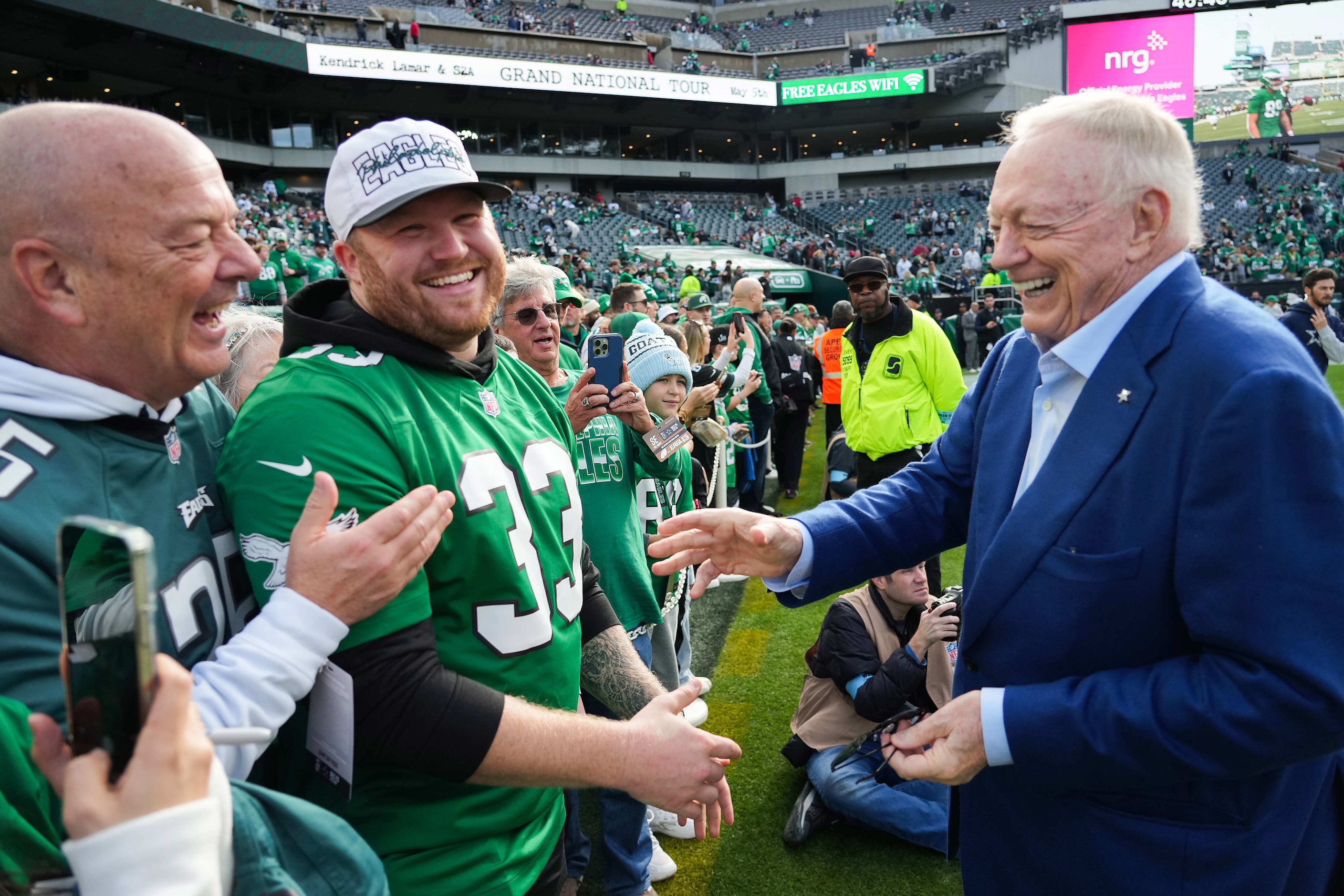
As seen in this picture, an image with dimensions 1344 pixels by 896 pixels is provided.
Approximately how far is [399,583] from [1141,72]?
166ft

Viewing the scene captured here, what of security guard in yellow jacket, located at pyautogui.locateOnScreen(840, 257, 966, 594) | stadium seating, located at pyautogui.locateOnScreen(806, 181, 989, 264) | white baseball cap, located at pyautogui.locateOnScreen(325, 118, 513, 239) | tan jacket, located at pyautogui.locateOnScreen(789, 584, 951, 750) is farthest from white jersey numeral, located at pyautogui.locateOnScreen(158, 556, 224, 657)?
stadium seating, located at pyautogui.locateOnScreen(806, 181, 989, 264)

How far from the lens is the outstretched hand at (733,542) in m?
1.98

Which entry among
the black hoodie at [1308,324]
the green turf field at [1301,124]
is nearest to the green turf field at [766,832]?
the black hoodie at [1308,324]

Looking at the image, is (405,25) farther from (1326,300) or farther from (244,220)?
(1326,300)

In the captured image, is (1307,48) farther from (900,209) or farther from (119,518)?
(119,518)

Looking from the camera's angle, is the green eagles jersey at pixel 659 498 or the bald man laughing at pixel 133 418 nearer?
the bald man laughing at pixel 133 418

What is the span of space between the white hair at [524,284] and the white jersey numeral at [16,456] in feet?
8.10

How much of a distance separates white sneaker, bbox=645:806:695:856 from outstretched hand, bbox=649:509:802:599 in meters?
2.11

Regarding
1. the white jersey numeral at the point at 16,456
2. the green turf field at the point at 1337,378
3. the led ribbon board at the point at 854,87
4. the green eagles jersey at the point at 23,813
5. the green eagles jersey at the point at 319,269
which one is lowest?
the green turf field at the point at 1337,378

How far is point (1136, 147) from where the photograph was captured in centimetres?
158

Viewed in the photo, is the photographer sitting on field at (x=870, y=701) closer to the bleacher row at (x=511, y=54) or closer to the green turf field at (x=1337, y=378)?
the green turf field at (x=1337, y=378)

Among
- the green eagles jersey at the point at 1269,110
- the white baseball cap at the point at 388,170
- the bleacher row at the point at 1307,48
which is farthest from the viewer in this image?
the bleacher row at the point at 1307,48

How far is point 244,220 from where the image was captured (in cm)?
2158

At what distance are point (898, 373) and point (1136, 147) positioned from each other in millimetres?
4608
